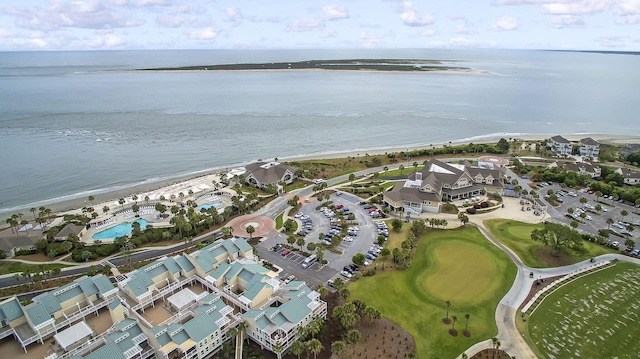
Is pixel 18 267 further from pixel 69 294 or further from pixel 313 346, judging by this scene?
pixel 313 346

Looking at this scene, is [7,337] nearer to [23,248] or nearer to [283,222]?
[23,248]

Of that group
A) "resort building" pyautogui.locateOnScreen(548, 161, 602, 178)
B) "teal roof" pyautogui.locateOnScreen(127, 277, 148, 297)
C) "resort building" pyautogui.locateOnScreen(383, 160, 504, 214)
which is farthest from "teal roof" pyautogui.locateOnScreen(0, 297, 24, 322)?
"resort building" pyautogui.locateOnScreen(548, 161, 602, 178)

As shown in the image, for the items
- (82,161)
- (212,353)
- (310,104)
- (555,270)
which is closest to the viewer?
(212,353)

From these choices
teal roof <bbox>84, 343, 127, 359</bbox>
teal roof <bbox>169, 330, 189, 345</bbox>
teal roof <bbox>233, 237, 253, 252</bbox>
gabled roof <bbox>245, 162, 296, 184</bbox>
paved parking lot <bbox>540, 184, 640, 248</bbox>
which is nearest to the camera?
teal roof <bbox>84, 343, 127, 359</bbox>

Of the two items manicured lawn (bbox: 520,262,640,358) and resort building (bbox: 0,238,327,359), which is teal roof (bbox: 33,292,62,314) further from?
manicured lawn (bbox: 520,262,640,358)

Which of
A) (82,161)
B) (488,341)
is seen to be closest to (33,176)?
(82,161)

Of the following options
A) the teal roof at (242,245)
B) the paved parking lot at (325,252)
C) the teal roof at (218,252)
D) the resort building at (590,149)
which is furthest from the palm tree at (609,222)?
the teal roof at (218,252)
